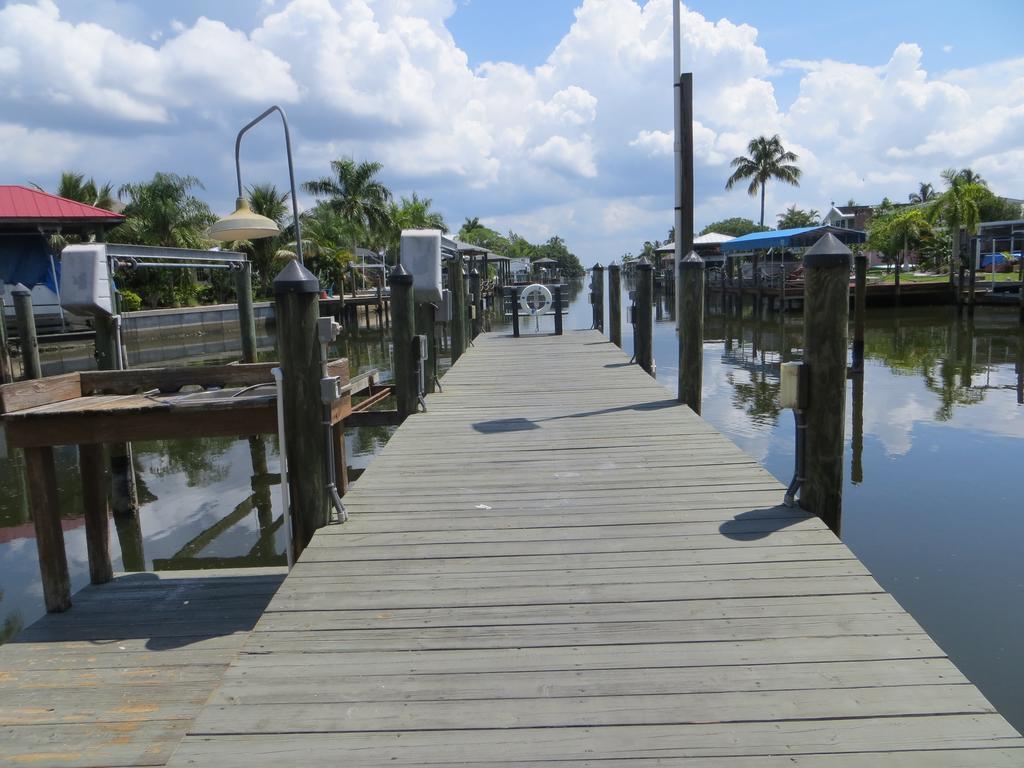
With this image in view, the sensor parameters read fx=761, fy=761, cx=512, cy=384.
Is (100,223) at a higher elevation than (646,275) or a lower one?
higher

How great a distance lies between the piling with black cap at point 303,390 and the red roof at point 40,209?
980 inches

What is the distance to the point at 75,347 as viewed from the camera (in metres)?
22.7

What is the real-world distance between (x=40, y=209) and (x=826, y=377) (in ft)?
91.1

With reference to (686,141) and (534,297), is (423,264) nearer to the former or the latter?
(686,141)

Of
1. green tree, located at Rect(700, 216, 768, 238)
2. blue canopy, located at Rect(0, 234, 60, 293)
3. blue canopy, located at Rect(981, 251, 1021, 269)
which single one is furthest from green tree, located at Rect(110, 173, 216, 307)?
green tree, located at Rect(700, 216, 768, 238)

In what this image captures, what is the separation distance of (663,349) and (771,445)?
12728mm

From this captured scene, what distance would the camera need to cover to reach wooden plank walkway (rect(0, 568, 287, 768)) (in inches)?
128

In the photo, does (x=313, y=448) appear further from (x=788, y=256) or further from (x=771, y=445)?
(x=788, y=256)

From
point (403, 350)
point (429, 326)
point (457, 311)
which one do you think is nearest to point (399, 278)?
point (403, 350)

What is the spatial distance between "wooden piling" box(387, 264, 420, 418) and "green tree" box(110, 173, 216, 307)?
2569 cm

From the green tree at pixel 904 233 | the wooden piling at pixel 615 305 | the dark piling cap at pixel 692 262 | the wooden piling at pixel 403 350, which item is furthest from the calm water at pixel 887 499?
the green tree at pixel 904 233

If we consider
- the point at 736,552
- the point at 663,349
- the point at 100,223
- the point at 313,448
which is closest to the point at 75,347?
the point at 100,223

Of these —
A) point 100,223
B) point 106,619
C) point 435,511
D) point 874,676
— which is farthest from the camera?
point 100,223

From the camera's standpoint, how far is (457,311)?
12781mm
